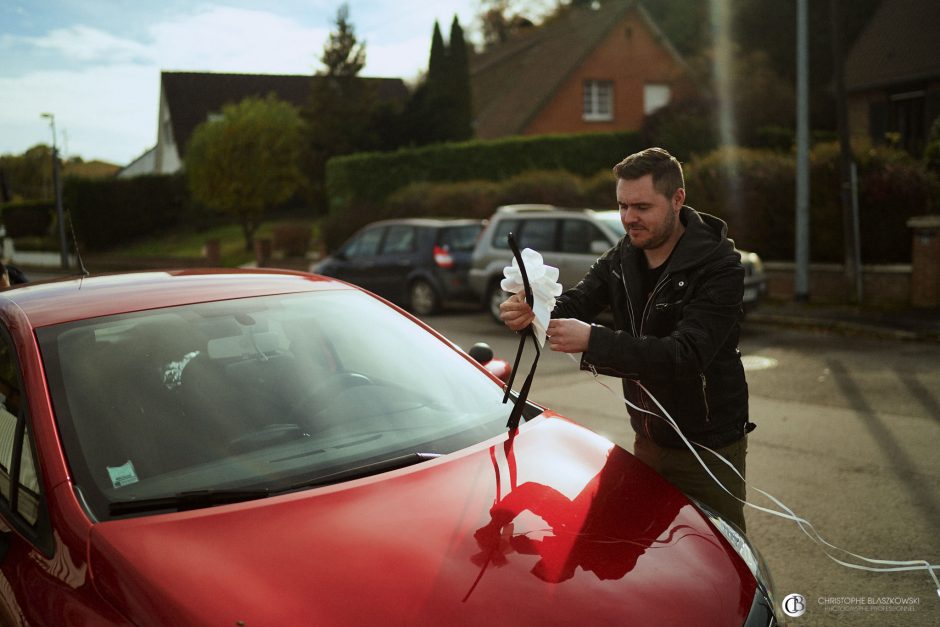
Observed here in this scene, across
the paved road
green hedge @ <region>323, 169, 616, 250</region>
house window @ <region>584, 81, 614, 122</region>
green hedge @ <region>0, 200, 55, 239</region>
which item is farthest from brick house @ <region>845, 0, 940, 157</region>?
green hedge @ <region>0, 200, 55, 239</region>

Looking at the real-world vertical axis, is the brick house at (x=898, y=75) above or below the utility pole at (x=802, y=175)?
above

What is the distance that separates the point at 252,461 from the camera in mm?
2701

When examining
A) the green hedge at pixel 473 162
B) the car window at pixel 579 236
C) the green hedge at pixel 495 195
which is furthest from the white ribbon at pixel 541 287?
the green hedge at pixel 473 162

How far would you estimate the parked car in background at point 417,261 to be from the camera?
15102 millimetres

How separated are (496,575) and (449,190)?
21.0 m

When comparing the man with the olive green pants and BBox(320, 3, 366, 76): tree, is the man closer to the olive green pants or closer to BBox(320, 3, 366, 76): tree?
the olive green pants

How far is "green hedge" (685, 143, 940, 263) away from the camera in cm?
1386

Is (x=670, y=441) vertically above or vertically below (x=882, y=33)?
below

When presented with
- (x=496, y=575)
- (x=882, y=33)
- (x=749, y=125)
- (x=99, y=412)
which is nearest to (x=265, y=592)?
(x=496, y=575)

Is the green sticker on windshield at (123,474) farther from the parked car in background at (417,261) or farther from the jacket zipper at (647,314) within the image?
the parked car in background at (417,261)

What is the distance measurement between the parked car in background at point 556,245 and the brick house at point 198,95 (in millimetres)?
44423

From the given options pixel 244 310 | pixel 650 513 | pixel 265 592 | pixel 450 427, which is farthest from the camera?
pixel 244 310

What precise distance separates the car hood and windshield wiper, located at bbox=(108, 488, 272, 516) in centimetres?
5

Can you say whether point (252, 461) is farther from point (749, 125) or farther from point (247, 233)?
point (247, 233)
